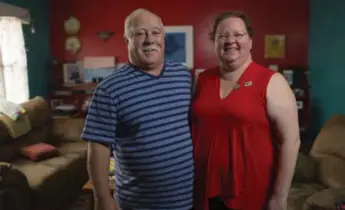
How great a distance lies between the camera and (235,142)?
1.37m

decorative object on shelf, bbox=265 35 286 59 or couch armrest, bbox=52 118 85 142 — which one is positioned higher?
decorative object on shelf, bbox=265 35 286 59

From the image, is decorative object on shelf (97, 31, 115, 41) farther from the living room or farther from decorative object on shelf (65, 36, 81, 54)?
decorative object on shelf (65, 36, 81, 54)

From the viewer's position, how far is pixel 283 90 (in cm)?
133

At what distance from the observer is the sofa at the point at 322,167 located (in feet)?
8.83

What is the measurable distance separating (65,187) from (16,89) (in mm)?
1546

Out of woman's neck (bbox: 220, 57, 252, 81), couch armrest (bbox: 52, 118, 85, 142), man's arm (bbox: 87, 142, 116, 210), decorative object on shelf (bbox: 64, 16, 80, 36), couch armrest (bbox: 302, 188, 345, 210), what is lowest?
couch armrest (bbox: 302, 188, 345, 210)

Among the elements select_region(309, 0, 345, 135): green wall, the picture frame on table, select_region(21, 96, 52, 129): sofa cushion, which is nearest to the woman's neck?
select_region(309, 0, 345, 135): green wall

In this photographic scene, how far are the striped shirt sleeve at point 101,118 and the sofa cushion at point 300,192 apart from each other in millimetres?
1673

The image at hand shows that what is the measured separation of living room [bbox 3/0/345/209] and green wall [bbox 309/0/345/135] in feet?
0.03

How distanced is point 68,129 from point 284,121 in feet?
11.1

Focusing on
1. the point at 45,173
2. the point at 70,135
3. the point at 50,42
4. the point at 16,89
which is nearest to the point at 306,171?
the point at 45,173

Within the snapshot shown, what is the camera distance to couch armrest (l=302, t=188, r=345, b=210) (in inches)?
87.7

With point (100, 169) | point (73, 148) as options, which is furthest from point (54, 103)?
point (100, 169)

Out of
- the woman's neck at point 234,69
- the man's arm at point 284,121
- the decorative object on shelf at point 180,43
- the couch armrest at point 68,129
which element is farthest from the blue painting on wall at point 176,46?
the man's arm at point 284,121
